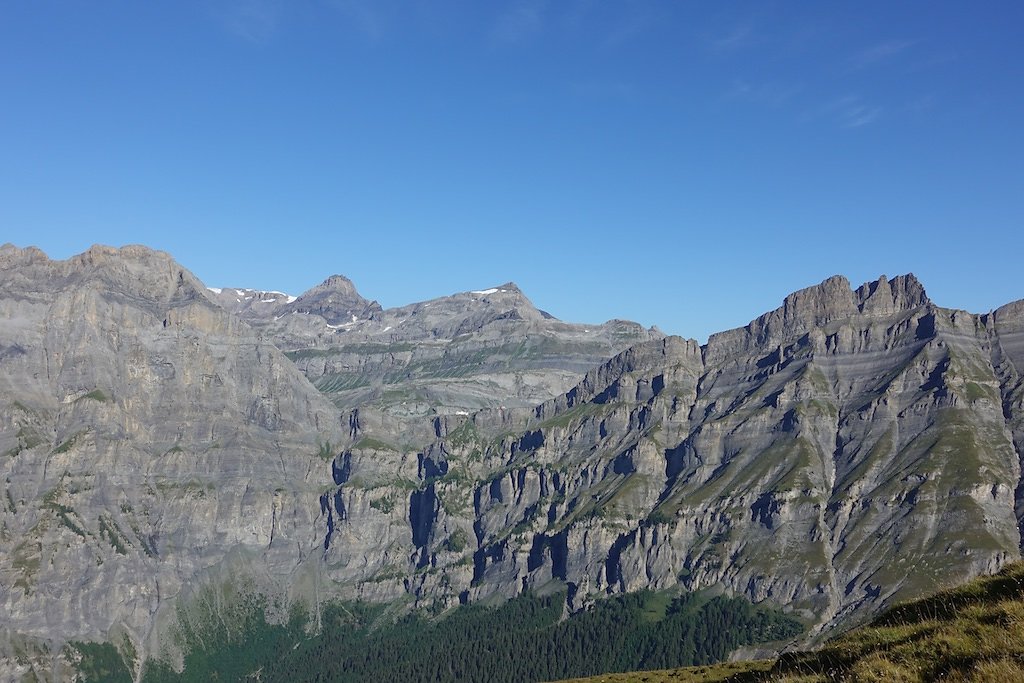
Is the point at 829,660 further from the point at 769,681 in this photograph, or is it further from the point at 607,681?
the point at 607,681

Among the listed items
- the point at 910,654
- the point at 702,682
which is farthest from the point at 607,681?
the point at 910,654

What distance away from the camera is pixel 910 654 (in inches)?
1286

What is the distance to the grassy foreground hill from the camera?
98.6ft

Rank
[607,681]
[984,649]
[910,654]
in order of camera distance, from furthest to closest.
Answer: [607,681] → [910,654] → [984,649]

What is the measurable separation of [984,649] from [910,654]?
2737mm

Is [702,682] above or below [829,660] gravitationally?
below

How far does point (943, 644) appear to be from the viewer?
1265 inches

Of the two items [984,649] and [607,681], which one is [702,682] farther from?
[984,649]

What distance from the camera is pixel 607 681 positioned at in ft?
458

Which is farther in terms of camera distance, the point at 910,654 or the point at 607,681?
the point at 607,681

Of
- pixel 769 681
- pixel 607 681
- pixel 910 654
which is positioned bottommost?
pixel 607 681

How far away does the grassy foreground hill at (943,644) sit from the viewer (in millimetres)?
30047

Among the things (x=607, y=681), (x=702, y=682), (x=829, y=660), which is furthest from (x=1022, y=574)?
(x=607, y=681)

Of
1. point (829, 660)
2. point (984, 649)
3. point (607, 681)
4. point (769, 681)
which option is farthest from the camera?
point (607, 681)
